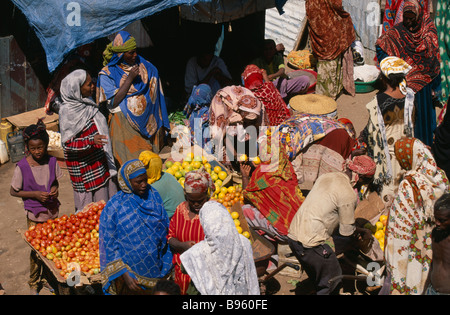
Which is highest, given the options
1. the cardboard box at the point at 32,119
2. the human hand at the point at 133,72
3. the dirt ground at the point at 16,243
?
the human hand at the point at 133,72

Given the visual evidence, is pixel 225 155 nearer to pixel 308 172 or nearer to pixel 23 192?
pixel 308 172

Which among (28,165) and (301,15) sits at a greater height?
(301,15)

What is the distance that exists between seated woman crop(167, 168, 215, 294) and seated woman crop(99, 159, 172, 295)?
6.8 inches

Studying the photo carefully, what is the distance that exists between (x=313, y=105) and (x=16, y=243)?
4.70m

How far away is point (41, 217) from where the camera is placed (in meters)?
6.47

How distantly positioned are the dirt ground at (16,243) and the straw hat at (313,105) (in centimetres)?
101

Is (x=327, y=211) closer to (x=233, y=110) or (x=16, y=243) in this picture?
(x=233, y=110)

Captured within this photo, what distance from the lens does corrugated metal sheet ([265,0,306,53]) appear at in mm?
13031

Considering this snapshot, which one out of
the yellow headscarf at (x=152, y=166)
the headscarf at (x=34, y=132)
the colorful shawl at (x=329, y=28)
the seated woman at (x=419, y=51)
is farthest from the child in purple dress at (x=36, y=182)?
the colorful shawl at (x=329, y=28)

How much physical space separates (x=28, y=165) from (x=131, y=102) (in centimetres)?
207

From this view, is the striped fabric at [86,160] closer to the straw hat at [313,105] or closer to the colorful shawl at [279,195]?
the colorful shawl at [279,195]

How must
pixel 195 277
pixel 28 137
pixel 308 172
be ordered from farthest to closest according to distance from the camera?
pixel 308 172, pixel 28 137, pixel 195 277

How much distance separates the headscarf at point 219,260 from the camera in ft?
15.0

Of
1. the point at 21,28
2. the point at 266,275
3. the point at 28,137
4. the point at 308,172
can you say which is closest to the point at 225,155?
the point at 308,172
